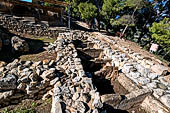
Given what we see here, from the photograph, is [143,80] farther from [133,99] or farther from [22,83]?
[22,83]

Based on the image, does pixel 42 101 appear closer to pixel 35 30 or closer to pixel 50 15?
pixel 35 30

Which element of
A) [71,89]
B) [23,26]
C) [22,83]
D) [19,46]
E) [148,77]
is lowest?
[148,77]

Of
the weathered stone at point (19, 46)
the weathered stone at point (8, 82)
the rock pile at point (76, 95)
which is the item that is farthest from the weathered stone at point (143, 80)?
the weathered stone at point (19, 46)

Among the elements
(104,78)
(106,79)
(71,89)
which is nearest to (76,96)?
(71,89)

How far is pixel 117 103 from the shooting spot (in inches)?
110

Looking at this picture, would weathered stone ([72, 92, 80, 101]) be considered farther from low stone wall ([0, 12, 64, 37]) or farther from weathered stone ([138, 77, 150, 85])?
low stone wall ([0, 12, 64, 37])

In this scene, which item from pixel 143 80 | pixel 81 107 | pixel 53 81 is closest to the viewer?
pixel 81 107

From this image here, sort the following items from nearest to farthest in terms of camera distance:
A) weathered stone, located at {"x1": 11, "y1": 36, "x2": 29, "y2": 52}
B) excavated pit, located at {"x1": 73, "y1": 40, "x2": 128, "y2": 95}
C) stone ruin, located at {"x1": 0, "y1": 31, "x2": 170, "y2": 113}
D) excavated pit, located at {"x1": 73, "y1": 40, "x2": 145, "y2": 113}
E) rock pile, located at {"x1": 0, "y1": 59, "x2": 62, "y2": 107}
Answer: stone ruin, located at {"x1": 0, "y1": 31, "x2": 170, "y2": 113} < rock pile, located at {"x1": 0, "y1": 59, "x2": 62, "y2": 107} < excavated pit, located at {"x1": 73, "y1": 40, "x2": 145, "y2": 113} < excavated pit, located at {"x1": 73, "y1": 40, "x2": 128, "y2": 95} < weathered stone, located at {"x1": 11, "y1": 36, "x2": 29, "y2": 52}

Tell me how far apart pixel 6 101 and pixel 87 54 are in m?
4.52

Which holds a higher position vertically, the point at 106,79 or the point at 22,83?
the point at 22,83

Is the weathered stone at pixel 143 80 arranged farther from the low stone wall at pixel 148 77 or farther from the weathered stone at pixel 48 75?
the weathered stone at pixel 48 75

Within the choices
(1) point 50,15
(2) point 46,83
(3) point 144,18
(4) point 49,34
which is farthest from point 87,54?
(3) point 144,18

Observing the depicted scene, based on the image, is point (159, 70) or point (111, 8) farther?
point (111, 8)

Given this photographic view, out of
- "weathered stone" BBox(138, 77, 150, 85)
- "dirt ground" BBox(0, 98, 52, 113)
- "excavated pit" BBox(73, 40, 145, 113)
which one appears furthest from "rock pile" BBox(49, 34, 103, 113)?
"weathered stone" BBox(138, 77, 150, 85)
